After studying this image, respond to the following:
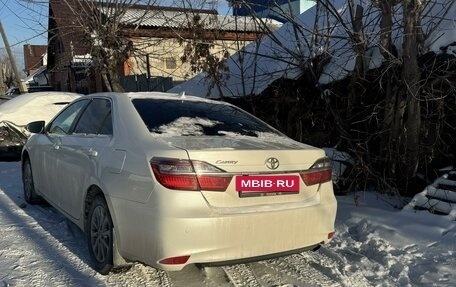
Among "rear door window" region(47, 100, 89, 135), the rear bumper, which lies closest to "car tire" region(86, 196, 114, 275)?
the rear bumper

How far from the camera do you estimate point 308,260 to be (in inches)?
174

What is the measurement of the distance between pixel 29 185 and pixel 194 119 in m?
3.05

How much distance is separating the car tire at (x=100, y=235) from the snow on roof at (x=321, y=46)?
A: 3.67 meters

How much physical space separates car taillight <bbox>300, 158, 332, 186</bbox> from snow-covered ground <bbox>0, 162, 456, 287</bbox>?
2.61ft

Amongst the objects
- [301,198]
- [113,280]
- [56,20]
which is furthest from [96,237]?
[56,20]

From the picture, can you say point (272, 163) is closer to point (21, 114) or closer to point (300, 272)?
point (300, 272)

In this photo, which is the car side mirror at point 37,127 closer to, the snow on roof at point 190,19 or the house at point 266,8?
the house at point 266,8

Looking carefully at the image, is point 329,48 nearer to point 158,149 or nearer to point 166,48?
point 158,149

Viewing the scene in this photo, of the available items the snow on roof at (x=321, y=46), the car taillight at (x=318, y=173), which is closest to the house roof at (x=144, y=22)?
the snow on roof at (x=321, y=46)

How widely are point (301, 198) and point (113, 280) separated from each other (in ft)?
5.13

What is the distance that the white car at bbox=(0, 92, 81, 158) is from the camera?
33.2ft

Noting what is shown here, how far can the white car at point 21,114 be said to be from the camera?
1012cm

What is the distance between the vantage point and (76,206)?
446 cm

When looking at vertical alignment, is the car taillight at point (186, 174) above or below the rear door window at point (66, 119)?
below
